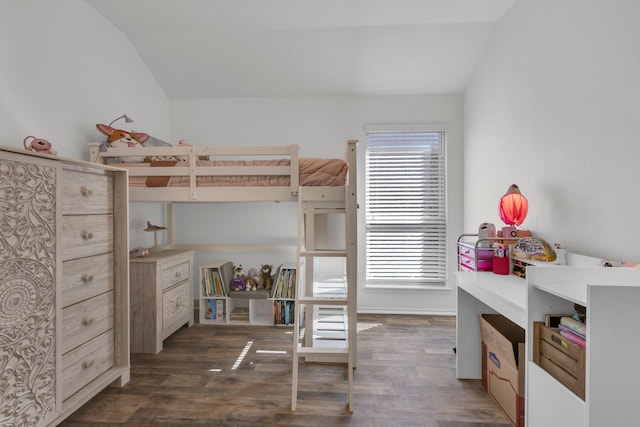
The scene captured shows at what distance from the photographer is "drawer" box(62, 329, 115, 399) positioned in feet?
5.40

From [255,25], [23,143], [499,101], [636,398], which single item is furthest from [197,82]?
[636,398]

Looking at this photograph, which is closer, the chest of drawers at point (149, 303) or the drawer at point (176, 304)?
the chest of drawers at point (149, 303)

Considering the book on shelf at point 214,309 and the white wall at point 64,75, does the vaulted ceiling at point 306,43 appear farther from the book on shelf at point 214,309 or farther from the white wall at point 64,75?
the book on shelf at point 214,309

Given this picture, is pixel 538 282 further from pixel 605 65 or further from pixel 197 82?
pixel 197 82

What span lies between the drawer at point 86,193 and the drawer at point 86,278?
0.27m

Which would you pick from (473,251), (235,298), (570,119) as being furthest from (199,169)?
(570,119)

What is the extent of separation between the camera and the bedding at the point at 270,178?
7.61 feet

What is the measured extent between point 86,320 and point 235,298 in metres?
1.43

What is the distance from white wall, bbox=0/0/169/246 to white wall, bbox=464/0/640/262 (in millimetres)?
3179

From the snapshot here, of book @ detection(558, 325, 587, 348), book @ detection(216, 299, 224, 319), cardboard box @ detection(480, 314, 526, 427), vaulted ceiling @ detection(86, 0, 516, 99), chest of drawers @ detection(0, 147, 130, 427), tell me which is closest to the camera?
book @ detection(558, 325, 587, 348)

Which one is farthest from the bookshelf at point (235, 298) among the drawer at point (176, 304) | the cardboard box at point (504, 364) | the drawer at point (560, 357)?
the drawer at point (560, 357)

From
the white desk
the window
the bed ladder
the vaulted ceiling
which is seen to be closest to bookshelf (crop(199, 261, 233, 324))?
the bed ladder

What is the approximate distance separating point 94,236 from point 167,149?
2.66 ft

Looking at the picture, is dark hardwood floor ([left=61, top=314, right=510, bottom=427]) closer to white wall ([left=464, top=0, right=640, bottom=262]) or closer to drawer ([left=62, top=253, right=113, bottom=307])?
drawer ([left=62, top=253, right=113, bottom=307])
